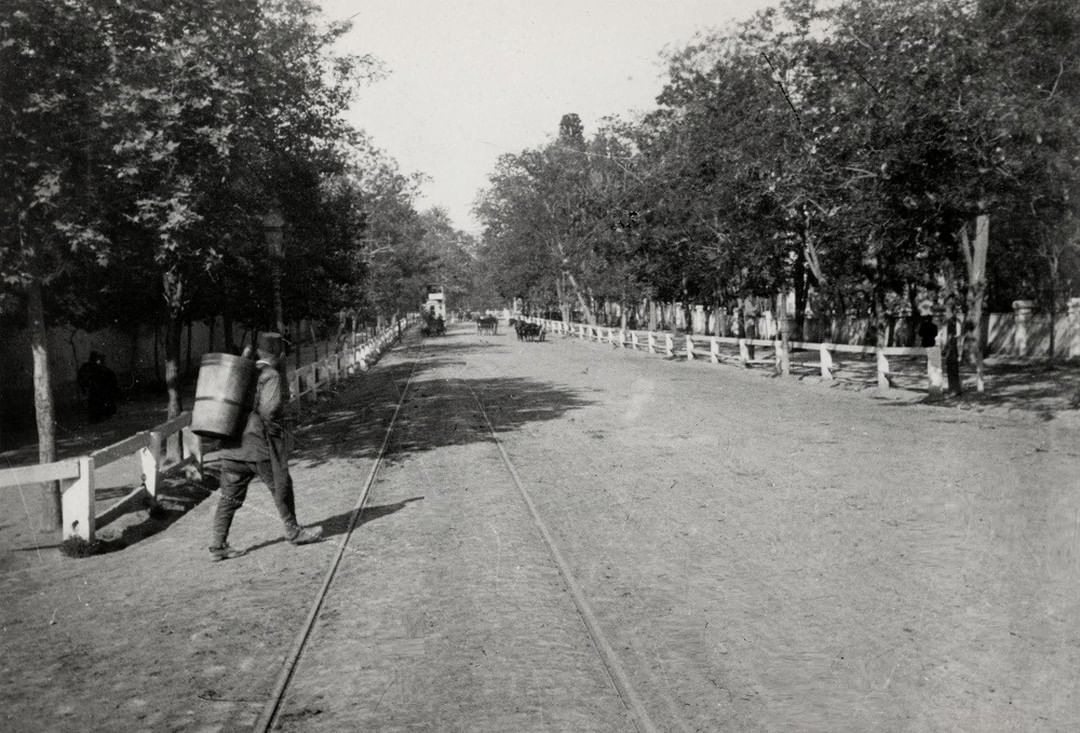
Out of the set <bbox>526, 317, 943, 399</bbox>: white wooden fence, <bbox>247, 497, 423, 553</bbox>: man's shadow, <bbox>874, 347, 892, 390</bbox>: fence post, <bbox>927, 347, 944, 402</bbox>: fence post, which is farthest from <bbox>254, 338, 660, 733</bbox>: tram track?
<bbox>874, 347, 892, 390</bbox>: fence post

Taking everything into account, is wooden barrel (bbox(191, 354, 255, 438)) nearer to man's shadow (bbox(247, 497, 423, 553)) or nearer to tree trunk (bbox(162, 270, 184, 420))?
man's shadow (bbox(247, 497, 423, 553))

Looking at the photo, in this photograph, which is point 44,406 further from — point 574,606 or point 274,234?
point 274,234

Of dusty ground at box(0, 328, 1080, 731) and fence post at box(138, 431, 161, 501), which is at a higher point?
fence post at box(138, 431, 161, 501)

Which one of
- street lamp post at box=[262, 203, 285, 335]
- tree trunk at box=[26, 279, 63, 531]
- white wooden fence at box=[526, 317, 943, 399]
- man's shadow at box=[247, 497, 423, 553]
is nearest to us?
man's shadow at box=[247, 497, 423, 553]

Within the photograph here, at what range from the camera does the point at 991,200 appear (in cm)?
1552

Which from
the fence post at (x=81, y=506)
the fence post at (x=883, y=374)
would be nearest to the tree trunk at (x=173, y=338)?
the fence post at (x=81, y=506)

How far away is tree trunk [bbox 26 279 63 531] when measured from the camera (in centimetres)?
895

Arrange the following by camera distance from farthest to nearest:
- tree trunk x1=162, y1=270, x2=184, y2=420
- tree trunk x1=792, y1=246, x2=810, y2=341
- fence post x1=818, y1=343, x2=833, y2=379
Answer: tree trunk x1=792, y1=246, x2=810, y2=341 → fence post x1=818, y1=343, x2=833, y2=379 → tree trunk x1=162, y1=270, x2=184, y2=420

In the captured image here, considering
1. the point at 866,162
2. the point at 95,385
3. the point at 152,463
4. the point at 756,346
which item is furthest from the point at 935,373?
the point at 756,346

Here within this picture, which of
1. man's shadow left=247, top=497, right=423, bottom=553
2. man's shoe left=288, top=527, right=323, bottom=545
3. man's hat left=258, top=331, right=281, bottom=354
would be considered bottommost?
man's shadow left=247, top=497, right=423, bottom=553

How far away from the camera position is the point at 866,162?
1565 cm

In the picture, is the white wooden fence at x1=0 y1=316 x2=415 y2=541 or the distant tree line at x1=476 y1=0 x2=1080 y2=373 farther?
the distant tree line at x1=476 y1=0 x2=1080 y2=373

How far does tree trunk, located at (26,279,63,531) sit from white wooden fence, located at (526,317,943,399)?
1528cm

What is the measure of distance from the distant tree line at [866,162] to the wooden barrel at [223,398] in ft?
37.2
